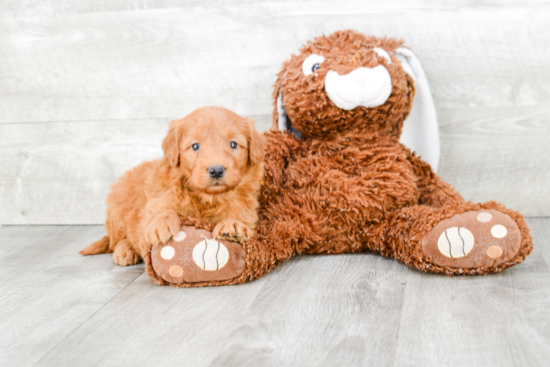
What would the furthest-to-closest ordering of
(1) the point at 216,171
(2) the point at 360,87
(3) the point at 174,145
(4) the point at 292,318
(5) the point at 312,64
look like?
1. (5) the point at 312,64
2. (2) the point at 360,87
3. (3) the point at 174,145
4. (1) the point at 216,171
5. (4) the point at 292,318

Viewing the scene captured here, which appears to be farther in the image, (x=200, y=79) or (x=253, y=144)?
(x=200, y=79)

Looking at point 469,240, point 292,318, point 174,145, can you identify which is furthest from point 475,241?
point 174,145

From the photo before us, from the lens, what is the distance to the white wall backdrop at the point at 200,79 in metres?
2.02

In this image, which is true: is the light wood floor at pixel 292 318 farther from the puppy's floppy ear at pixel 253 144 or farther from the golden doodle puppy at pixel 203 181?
the puppy's floppy ear at pixel 253 144

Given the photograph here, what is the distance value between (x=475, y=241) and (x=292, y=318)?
573 mm

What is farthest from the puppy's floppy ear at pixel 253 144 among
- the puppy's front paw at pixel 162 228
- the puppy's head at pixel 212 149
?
the puppy's front paw at pixel 162 228

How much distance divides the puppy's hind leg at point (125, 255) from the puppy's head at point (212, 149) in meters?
0.42

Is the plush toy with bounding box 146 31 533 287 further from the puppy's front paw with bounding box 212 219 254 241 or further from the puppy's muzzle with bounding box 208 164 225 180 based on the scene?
the puppy's muzzle with bounding box 208 164 225 180

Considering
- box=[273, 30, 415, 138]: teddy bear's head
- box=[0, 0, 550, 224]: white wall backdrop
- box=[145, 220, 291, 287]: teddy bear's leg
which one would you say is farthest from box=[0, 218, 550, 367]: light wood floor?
box=[0, 0, 550, 224]: white wall backdrop

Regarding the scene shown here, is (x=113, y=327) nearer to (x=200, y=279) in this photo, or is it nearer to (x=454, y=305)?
(x=200, y=279)

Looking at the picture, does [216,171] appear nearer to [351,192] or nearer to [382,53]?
[351,192]

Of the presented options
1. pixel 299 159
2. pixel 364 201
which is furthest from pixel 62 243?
pixel 364 201

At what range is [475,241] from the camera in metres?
1.41

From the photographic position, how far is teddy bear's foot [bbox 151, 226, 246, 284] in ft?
4.70
